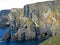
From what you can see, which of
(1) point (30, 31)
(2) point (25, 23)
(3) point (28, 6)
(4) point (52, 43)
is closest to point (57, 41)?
(4) point (52, 43)

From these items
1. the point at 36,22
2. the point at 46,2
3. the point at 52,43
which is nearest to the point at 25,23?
the point at 36,22

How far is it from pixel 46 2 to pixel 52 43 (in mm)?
102791

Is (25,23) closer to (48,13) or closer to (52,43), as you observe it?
(48,13)

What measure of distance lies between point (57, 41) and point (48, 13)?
100016mm

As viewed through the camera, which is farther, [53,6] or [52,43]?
[53,6]

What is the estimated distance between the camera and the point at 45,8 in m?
160

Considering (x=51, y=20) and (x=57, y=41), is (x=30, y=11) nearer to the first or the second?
(x=51, y=20)

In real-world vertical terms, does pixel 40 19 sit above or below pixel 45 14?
below

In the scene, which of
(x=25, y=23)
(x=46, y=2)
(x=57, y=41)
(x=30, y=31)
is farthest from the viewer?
(x=46, y=2)

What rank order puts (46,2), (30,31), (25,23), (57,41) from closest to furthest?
(57,41) → (30,31) → (25,23) → (46,2)

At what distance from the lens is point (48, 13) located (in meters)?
157

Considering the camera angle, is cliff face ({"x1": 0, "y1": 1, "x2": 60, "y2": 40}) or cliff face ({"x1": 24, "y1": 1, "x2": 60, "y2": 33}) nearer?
cliff face ({"x1": 0, "y1": 1, "x2": 60, "y2": 40})

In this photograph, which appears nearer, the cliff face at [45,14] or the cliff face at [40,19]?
the cliff face at [40,19]

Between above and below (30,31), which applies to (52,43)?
above
